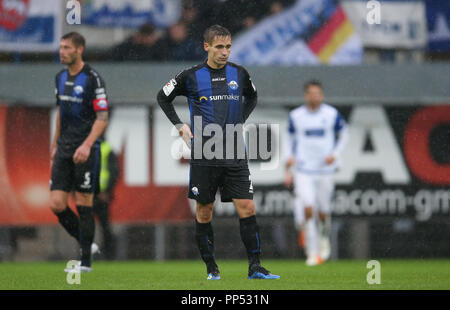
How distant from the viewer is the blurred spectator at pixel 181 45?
14.8 m

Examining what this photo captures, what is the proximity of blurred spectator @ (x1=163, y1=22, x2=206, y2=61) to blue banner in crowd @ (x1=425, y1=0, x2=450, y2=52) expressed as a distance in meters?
3.74

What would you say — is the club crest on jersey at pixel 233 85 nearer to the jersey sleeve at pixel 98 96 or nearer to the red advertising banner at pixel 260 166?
the jersey sleeve at pixel 98 96

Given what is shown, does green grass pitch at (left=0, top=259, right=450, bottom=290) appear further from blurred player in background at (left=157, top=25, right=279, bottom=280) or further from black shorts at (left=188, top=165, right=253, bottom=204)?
black shorts at (left=188, top=165, right=253, bottom=204)

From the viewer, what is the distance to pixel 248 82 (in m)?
8.44

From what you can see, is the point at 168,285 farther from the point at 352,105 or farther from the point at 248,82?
the point at 352,105

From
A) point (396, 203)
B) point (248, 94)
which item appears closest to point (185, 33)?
point (396, 203)

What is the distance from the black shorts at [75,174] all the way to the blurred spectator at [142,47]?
18.4 feet

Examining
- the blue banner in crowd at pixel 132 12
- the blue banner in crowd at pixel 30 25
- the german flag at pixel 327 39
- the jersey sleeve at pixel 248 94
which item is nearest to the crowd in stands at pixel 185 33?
the blue banner in crowd at pixel 132 12

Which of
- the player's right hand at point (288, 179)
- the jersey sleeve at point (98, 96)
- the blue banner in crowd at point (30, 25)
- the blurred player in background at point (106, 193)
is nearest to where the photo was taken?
the jersey sleeve at point (98, 96)

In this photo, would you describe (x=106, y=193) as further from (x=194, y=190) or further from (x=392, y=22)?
(x=194, y=190)

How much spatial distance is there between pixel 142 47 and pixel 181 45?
63cm
